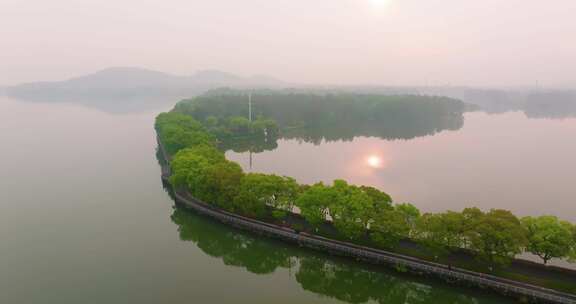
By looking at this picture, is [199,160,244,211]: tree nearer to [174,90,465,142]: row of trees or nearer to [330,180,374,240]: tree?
[330,180,374,240]: tree

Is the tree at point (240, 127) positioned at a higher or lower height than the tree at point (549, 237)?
higher

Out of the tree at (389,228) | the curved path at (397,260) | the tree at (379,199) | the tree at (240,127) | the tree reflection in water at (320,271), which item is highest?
the tree at (240,127)

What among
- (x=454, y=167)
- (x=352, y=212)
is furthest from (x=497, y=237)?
(x=454, y=167)

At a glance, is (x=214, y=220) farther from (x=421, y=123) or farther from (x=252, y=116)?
(x=421, y=123)

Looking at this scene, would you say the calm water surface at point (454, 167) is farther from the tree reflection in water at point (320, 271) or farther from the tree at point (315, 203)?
the tree at point (315, 203)

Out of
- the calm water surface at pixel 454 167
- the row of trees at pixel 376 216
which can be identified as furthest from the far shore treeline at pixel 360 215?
the calm water surface at pixel 454 167

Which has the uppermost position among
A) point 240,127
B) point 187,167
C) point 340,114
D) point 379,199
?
point 340,114

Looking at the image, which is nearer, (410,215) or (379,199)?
(410,215)

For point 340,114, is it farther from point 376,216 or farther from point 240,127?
point 376,216
